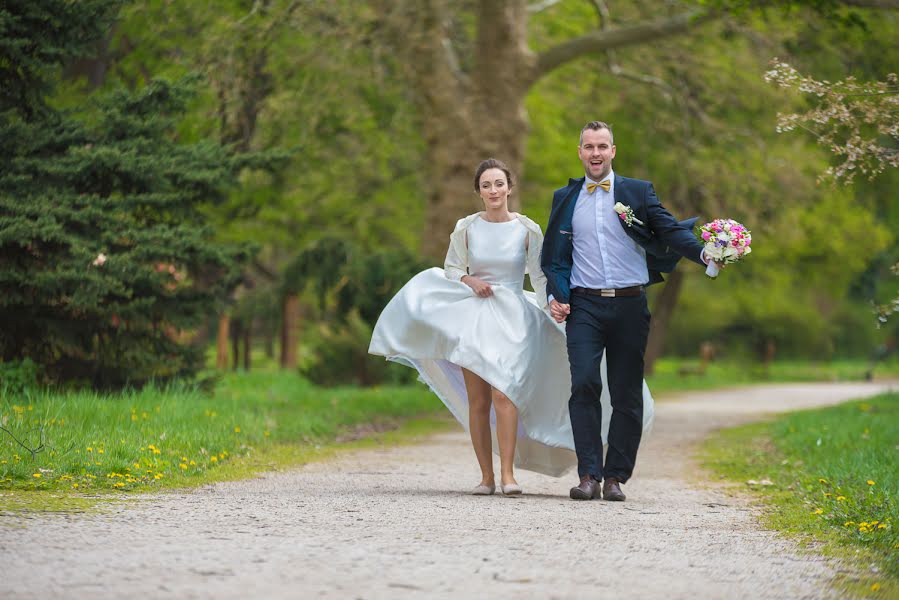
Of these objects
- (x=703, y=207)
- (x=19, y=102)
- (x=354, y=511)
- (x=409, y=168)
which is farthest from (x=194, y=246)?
(x=409, y=168)

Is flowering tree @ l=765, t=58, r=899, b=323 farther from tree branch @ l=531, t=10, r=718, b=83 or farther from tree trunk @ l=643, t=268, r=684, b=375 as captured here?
tree trunk @ l=643, t=268, r=684, b=375

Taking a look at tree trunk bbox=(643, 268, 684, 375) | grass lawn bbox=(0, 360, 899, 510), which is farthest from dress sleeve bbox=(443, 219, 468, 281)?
tree trunk bbox=(643, 268, 684, 375)

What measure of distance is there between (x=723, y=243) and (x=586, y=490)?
176 cm

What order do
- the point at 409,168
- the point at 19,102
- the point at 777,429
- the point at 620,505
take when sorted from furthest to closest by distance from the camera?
the point at 409,168 < the point at 777,429 < the point at 19,102 < the point at 620,505

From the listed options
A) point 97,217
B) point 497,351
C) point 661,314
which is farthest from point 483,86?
point 661,314

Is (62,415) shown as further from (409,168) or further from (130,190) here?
(409,168)

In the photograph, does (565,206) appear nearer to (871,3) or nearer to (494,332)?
(494,332)

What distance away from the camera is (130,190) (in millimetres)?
12211

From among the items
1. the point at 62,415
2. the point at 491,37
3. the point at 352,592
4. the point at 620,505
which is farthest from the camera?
the point at 491,37

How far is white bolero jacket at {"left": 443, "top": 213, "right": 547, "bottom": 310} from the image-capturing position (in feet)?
26.9

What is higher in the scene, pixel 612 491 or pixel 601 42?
pixel 601 42

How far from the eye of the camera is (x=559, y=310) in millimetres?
7961

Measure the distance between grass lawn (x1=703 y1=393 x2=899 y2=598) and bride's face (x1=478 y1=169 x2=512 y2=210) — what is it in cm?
257

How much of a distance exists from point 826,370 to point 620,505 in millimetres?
40647
